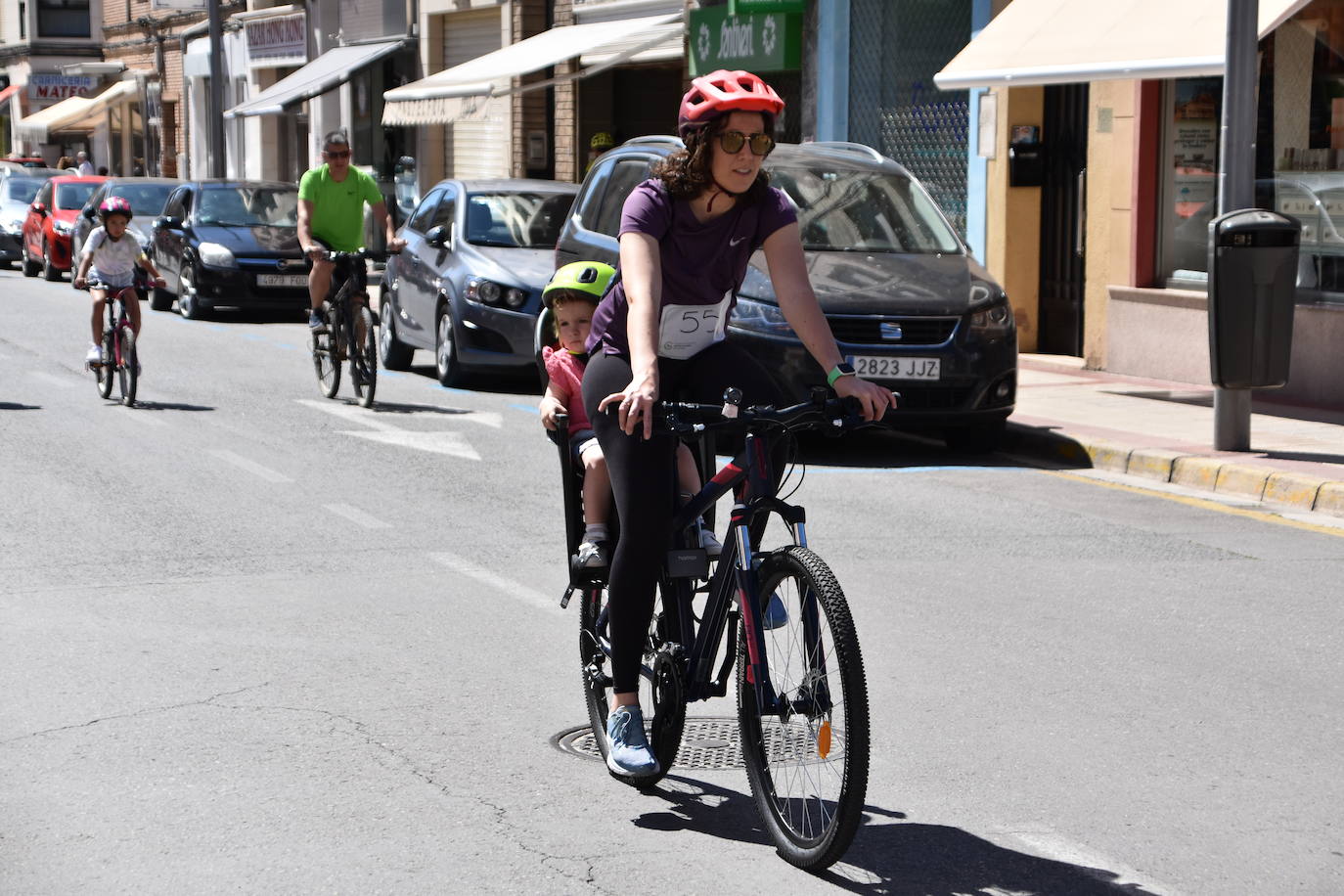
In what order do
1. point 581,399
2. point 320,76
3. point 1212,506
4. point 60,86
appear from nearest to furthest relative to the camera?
point 581,399
point 1212,506
point 320,76
point 60,86

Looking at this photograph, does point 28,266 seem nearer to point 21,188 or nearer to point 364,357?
point 21,188

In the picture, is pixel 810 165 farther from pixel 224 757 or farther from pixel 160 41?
pixel 160 41

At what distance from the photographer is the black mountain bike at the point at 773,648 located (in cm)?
426

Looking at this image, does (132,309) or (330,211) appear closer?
(132,309)

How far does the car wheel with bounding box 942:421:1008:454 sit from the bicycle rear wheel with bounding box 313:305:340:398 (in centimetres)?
430

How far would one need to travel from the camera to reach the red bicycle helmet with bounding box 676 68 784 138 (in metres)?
4.57

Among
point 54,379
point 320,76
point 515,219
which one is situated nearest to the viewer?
point 54,379

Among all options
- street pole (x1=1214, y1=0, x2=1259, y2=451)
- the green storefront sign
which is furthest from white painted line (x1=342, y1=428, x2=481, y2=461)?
the green storefront sign

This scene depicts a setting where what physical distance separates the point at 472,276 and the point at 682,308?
408 inches

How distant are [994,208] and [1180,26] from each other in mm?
4405

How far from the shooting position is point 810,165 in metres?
13.1

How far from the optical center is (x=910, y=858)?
4.53m

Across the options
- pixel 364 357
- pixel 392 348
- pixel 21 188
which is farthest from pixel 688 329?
pixel 21 188

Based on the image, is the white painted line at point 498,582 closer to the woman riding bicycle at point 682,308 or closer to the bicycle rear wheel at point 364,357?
the woman riding bicycle at point 682,308
